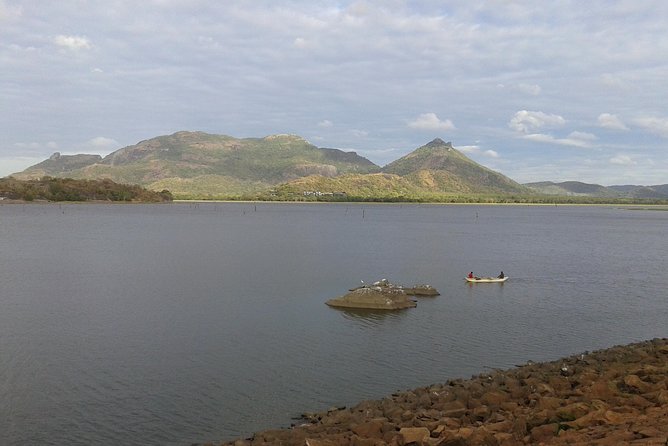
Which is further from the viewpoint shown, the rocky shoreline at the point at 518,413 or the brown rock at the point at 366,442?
the brown rock at the point at 366,442

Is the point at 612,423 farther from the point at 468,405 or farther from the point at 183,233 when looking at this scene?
the point at 183,233

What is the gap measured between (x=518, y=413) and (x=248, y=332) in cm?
1727

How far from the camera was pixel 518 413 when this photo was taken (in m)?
14.2

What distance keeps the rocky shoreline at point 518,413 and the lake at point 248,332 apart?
2488 mm

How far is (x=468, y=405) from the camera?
15641 millimetres

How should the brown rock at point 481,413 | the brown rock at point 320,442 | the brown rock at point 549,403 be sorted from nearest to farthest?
the brown rock at point 320,442 → the brown rock at point 549,403 → the brown rock at point 481,413

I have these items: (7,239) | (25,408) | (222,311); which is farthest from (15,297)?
(7,239)

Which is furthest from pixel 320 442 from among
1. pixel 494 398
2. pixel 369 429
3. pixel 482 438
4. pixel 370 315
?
pixel 370 315

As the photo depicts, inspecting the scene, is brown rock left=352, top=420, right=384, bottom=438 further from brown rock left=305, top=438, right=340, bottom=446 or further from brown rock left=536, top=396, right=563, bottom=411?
brown rock left=536, top=396, right=563, bottom=411

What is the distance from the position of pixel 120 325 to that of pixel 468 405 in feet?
68.7

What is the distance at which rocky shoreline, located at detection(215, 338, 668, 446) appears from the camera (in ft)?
38.2

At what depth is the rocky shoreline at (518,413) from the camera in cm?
1166

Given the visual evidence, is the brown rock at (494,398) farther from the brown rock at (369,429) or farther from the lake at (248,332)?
the lake at (248,332)

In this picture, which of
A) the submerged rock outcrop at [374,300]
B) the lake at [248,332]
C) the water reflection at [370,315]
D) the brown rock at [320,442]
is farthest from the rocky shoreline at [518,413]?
the submerged rock outcrop at [374,300]
